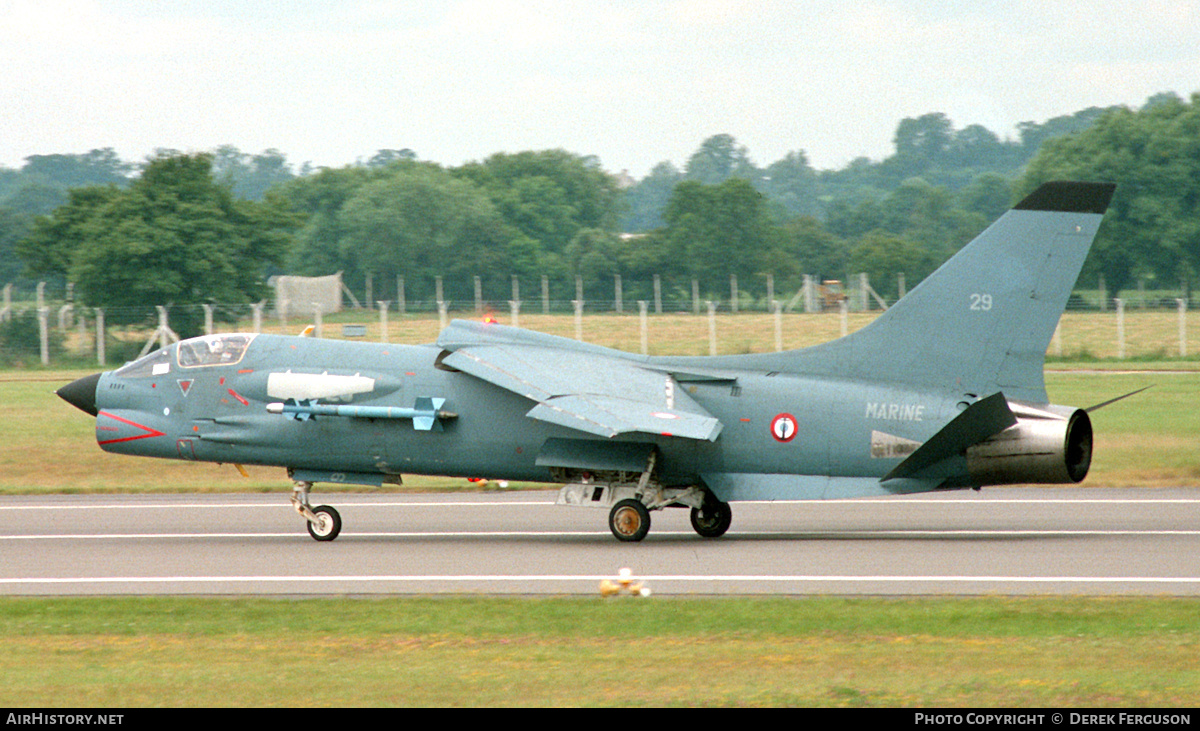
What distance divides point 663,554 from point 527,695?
24.9ft

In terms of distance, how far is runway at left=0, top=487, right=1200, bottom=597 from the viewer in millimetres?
14297

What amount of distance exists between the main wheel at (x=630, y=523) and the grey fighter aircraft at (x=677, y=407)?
0.03m

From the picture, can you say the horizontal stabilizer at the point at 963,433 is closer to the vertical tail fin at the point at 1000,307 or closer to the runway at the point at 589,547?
the vertical tail fin at the point at 1000,307

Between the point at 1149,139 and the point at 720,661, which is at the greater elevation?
the point at 1149,139

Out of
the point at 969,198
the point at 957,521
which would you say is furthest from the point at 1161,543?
the point at 969,198

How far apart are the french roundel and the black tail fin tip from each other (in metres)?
4.10

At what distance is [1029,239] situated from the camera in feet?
57.6

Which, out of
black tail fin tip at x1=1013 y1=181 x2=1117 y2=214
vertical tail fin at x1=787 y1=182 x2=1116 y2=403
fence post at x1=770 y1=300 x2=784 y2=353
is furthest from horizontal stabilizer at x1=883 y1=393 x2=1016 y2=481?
fence post at x1=770 y1=300 x2=784 y2=353

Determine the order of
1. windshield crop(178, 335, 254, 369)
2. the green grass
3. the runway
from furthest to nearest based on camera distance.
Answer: windshield crop(178, 335, 254, 369)
the runway
the green grass

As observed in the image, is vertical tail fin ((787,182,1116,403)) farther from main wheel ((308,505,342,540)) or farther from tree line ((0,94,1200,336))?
tree line ((0,94,1200,336))

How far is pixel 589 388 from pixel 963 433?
481cm

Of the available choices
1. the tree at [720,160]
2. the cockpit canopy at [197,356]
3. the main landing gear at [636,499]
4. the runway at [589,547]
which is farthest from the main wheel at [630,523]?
the tree at [720,160]

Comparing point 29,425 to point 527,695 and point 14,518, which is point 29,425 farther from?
point 527,695

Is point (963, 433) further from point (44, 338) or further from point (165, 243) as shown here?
point (165, 243)
